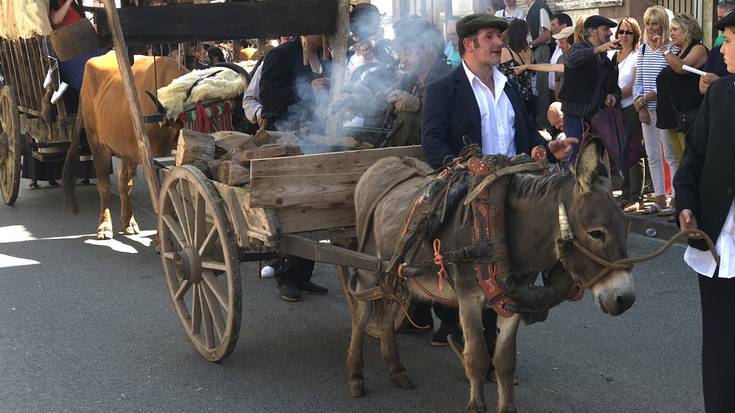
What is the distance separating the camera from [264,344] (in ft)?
21.1

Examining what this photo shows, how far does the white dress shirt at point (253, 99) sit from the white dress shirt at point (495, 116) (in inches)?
99.4

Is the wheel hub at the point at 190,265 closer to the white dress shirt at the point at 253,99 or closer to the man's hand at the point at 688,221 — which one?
the white dress shirt at the point at 253,99

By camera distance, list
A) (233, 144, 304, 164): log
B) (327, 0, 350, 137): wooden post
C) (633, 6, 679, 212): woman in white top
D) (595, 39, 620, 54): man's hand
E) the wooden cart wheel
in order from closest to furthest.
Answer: (233, 144, 304, 164): log < (327, 0, 350, 137): wooden post < (633, 6, 679, 212): woman in white top < (595, 39, 620, 54): man's hand < the wooden cart wheel

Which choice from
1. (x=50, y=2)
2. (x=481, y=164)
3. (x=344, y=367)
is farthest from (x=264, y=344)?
(x=50, y=2)

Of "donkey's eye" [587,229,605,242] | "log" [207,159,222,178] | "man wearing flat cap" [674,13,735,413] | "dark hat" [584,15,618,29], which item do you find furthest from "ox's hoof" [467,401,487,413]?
"dark hat" [584,15,618,29]

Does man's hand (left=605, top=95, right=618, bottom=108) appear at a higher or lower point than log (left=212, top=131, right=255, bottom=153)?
lower

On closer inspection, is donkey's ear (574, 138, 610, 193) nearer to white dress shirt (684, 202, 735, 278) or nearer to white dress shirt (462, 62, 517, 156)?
white dress shirt (684, 202, 735, 278)

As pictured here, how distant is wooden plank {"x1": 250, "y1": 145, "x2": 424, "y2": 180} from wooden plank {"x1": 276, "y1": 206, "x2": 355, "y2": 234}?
0.22 m

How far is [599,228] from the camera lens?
3.99 meters

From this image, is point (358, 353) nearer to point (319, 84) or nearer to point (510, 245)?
point (510, 245)

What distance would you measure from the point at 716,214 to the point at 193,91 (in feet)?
15.4

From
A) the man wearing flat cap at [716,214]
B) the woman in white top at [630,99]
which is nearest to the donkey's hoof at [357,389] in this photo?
the man wearing flat cap at [716,214]

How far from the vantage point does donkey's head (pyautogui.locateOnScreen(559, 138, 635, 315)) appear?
3.98 metres

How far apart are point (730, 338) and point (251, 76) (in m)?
4.91
